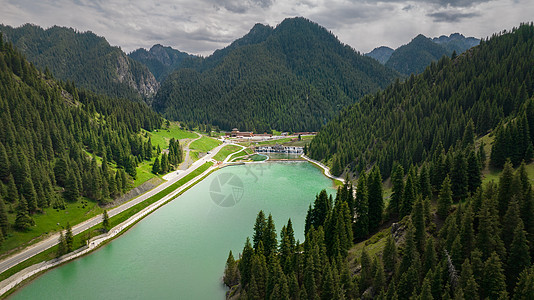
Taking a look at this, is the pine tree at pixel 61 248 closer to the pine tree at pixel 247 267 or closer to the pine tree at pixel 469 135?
the pine tree at pixel 247 267

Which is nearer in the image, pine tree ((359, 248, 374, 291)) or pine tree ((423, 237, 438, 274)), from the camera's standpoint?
pine tree ((423, 237, 438, 274))

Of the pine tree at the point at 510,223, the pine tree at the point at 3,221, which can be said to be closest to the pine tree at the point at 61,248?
the pine tree at the point at 3,221

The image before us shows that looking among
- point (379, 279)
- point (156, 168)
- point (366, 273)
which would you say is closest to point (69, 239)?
point (366, 273)

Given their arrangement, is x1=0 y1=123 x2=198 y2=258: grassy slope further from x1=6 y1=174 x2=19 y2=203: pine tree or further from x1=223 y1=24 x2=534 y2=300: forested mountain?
x1=223 y1=24 x2=534 y2=300: forested mountain

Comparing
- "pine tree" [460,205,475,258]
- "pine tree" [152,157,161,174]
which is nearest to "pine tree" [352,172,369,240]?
"pine tree" [460,205,475,258]

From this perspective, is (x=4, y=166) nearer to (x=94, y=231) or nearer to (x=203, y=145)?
(x=94, y=231)

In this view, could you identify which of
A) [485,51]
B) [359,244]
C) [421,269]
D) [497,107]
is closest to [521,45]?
[485,51]
